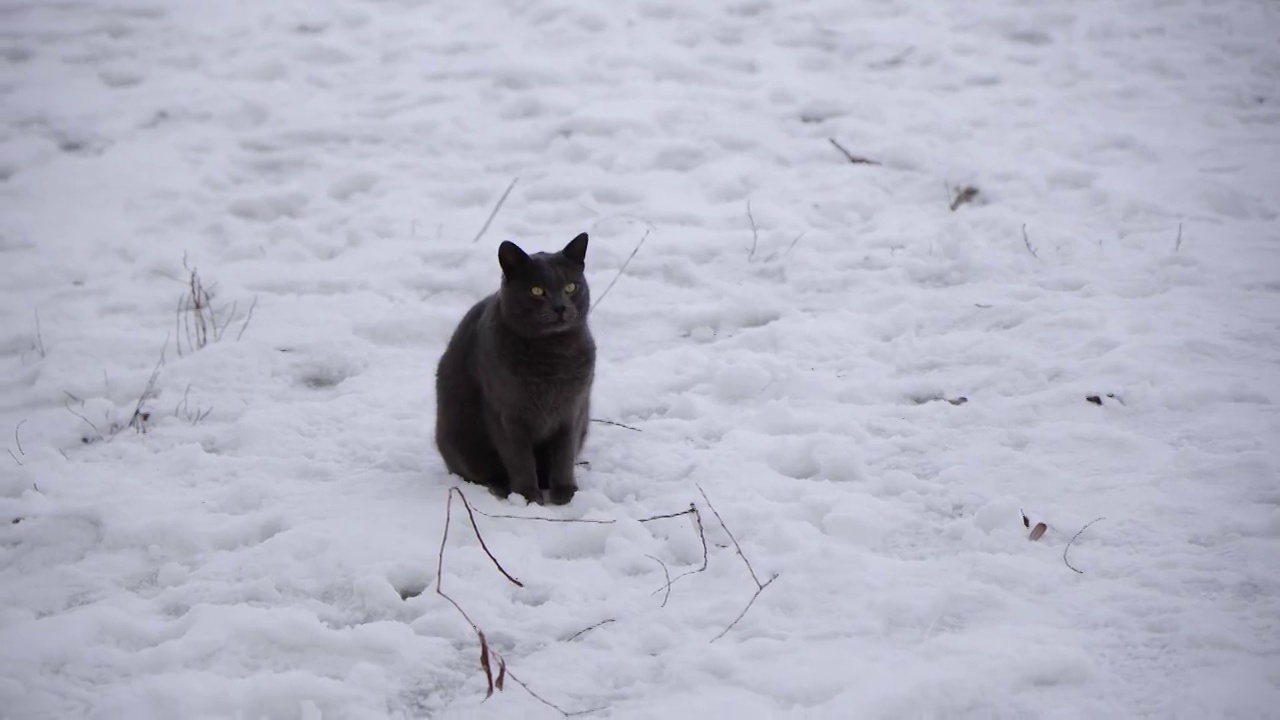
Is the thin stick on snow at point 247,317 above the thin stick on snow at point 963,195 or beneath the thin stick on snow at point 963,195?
beneath

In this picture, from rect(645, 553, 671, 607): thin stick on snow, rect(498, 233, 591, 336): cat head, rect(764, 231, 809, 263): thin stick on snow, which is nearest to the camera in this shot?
rect(645, 553, 671, 607): thin stick on snow

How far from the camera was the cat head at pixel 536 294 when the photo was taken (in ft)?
10.1

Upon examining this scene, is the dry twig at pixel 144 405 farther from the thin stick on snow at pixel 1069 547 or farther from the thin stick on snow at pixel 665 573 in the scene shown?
the thin stick on snow at pixel 1069 547

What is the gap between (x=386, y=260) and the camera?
4.91m

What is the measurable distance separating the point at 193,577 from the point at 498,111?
4.50m

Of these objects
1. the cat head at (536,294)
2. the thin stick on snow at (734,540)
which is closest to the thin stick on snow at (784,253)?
the cat head at (536,294)

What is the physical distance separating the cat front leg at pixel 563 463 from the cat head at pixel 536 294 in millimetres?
382

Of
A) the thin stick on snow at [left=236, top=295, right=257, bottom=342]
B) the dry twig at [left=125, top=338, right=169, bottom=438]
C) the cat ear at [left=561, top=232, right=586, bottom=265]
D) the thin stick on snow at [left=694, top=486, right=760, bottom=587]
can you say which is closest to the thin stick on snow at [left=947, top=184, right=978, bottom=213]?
the cat ear at [left=561, top=232, right=586, bottom=265]

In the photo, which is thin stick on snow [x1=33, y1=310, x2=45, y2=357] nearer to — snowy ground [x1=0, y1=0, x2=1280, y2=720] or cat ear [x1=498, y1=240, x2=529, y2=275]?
snowy ground [x1=0, y1=0, x2=1280, y2=720]

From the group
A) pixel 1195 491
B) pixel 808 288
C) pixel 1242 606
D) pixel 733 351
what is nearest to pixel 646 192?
pixel 808 288

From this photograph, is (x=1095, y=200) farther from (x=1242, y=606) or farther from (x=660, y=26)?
(x=660, y=26)

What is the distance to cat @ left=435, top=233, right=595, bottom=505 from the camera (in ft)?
10.2

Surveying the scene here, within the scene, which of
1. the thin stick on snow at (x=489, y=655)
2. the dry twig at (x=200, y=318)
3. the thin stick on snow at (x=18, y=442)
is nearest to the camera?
the thin stick on snow at (x=489, y=655)

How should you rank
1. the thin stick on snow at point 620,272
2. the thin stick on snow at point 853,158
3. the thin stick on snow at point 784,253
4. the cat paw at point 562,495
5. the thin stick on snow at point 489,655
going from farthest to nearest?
the thin stick on snow at point 853,158, the thin stick on snow at point 784,253, the thin stick on snow at point 620,272, the cat paw at point 562,495, the thin stick on snow at point 489,655
